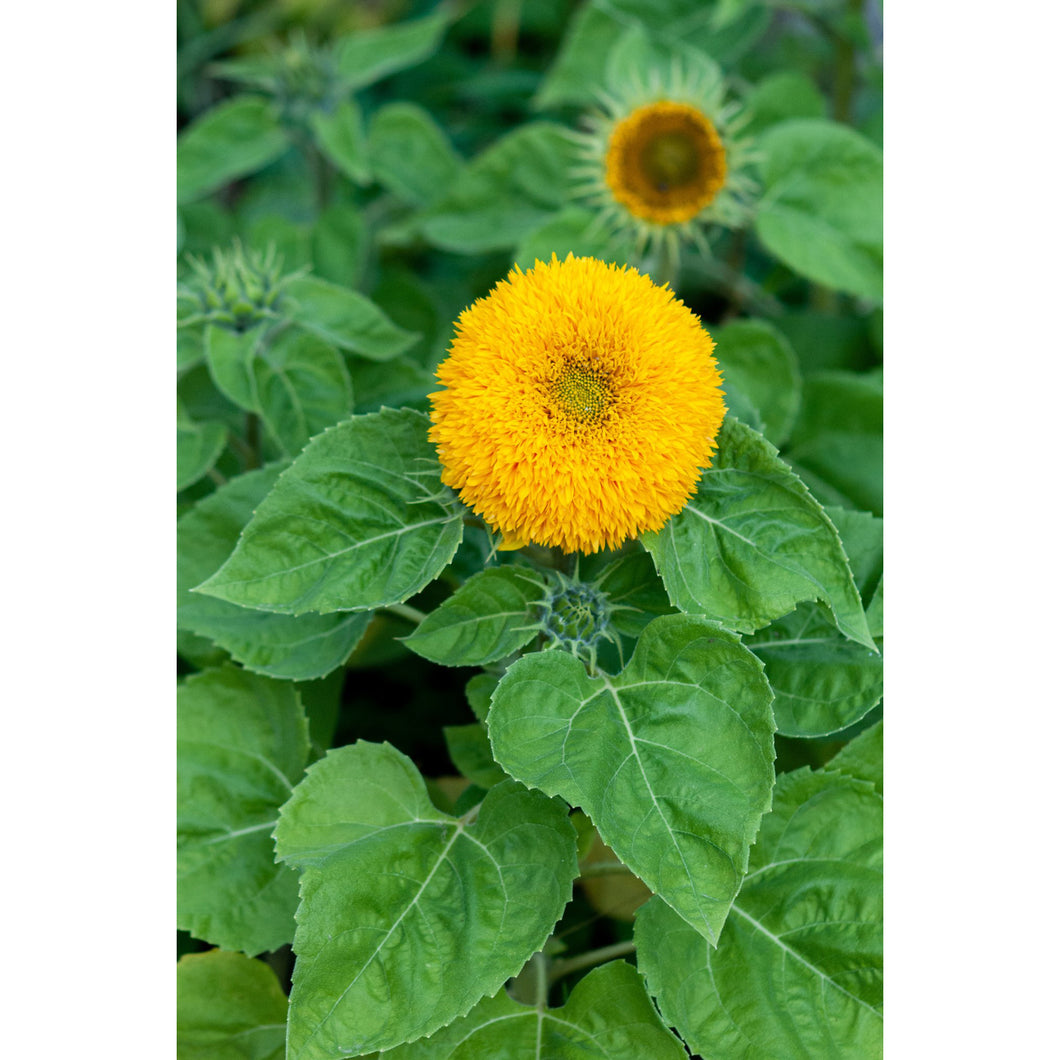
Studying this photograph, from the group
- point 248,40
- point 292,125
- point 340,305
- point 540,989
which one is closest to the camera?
point 540,989

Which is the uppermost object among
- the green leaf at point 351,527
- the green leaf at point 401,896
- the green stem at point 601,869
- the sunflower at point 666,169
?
the sunflower at point 666,169

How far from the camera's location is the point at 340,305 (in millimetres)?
1189

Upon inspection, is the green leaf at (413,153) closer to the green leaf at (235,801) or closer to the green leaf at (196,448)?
the green leaf at (196,448)

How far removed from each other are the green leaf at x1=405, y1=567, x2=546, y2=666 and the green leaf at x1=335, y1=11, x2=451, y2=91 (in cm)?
94

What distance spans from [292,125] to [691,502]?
950mm

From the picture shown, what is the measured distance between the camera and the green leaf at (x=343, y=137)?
4.52 feet

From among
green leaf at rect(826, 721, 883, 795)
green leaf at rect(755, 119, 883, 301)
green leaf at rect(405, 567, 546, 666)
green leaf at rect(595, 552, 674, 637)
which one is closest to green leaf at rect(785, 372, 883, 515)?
green leaf at rect(755, 119, 883, 301)

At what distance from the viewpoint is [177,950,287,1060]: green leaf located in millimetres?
969

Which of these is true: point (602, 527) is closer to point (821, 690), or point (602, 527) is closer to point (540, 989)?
point (821, 690)

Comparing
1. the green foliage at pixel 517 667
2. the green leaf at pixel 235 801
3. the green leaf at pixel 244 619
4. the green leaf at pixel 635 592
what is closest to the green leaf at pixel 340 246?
the green foliage at pixel 517 667

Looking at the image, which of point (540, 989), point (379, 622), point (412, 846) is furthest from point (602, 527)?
point (379, 622)

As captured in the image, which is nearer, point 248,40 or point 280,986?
point 280,986

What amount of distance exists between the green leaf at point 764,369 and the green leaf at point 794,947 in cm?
48

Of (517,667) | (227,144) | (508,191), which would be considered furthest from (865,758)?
(227,144)
